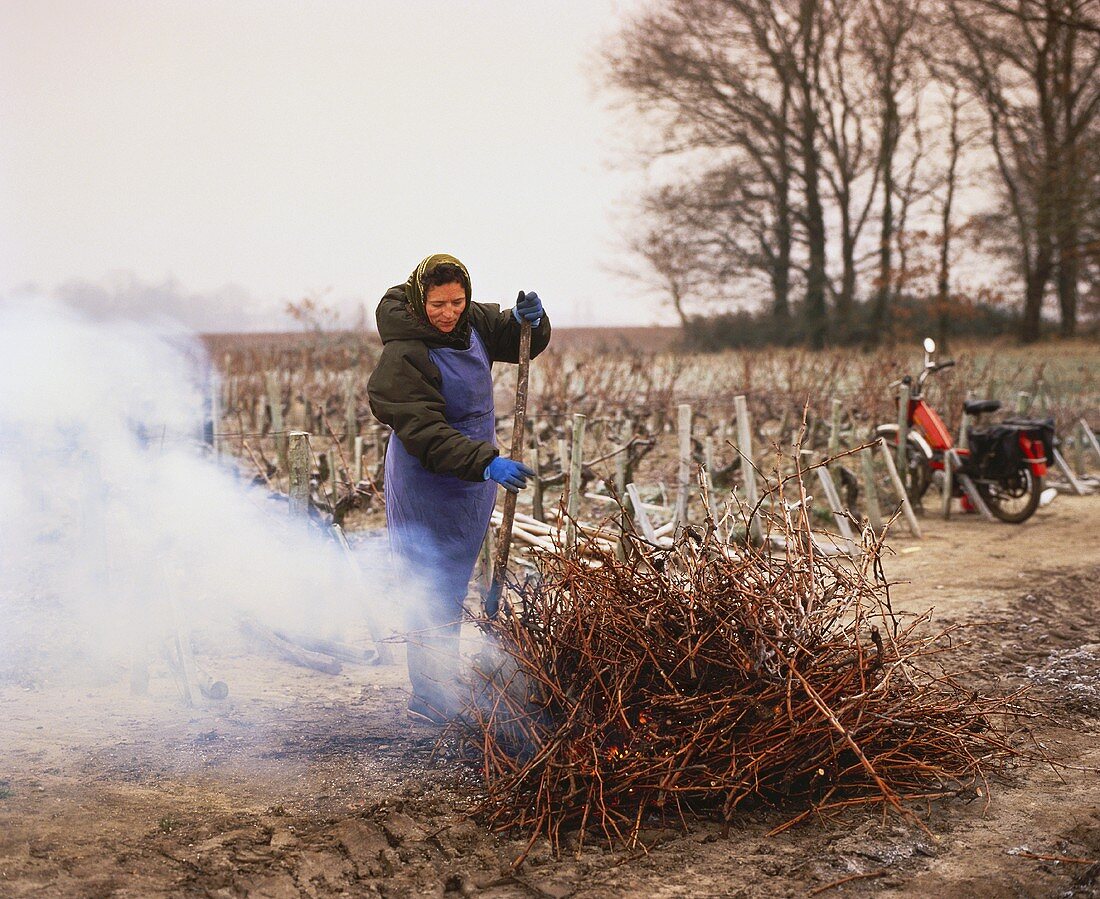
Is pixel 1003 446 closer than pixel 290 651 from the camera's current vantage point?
No

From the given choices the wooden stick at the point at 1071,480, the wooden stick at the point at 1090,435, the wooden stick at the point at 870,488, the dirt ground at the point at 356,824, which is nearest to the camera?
the dirt ground at the point at 356,824

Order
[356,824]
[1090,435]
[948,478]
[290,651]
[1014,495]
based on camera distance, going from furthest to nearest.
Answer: [1090,435] → [948,478] → [1014,495] → [290,651] → [356,824]

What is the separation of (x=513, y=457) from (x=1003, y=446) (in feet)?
20.7

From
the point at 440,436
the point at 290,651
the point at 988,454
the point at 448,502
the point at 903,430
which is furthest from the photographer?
the point at 903,430

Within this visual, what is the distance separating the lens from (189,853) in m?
3.24

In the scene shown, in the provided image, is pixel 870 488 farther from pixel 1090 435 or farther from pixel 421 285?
pixel 421 285

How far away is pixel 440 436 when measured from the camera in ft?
13.4

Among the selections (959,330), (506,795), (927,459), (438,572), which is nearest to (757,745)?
(506,795)

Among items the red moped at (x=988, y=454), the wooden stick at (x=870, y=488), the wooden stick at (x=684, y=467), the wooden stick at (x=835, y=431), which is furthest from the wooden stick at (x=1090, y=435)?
the wooden stick at (x=684, y=467)

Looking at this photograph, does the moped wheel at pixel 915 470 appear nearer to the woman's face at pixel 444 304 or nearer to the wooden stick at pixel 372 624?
the wooden stick at pixel 372 624

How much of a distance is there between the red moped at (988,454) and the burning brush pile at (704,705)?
5.59 m

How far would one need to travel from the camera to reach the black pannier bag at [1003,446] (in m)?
9.00

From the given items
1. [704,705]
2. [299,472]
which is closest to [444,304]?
[704,705]

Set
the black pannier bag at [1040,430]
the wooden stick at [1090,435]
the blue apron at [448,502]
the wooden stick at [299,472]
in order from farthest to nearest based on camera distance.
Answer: the wooden stick at [1090,435] → the black pannier bag at [1040,430] → the wooden stick at [299,472] → the blue apron at [448,502]
